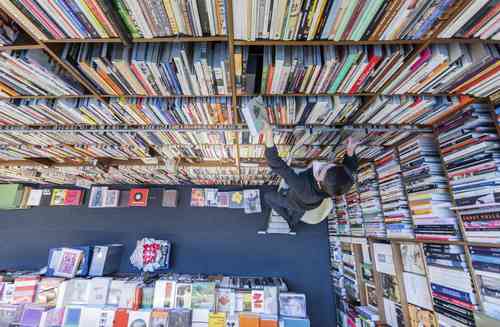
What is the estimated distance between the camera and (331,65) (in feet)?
3.37

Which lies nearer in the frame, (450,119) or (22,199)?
(450,119)

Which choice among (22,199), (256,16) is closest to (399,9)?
(256,16)

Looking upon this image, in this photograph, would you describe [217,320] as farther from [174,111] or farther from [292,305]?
[174,111]

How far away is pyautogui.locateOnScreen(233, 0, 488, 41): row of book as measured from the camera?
0.77 meters

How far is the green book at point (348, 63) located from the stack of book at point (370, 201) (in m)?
1.36

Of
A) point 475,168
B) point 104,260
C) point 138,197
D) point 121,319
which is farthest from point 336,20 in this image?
point 104,260

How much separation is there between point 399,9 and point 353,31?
159mm

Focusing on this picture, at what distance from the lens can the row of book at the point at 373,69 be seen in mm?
962

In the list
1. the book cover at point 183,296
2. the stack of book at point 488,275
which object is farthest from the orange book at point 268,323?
the stack of book at point 488,275

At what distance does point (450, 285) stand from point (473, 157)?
82 cm

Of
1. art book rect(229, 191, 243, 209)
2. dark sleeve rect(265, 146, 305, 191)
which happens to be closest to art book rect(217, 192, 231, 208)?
art book rect(229, 191, 243, 209)

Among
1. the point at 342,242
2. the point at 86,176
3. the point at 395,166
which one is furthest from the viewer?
the point at 86,176

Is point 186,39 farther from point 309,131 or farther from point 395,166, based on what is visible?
point 395,166

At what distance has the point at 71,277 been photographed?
9.14 ft
